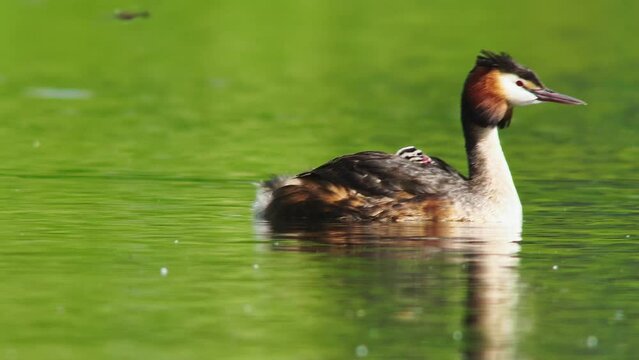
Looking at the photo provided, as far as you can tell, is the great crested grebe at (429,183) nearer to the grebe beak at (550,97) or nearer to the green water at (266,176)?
the grebe beak at (550,97)

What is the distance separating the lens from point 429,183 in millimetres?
21531

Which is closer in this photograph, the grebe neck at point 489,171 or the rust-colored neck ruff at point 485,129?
the grebe neck at point 489,171

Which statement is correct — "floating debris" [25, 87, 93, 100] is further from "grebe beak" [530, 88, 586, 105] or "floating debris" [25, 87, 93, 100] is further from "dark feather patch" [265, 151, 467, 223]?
"grebe beak" [530, 88, 586, 105]

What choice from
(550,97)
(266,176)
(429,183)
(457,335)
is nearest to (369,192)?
(429,183)

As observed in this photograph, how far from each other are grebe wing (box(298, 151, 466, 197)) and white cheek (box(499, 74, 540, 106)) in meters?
1.14

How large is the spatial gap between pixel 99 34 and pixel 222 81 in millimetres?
9963

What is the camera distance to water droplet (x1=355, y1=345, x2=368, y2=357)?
14.2m

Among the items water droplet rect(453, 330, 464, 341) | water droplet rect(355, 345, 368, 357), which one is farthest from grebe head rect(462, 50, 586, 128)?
water droplet rect(355, 345, 368, 357)

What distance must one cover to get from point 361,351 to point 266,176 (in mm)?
→ 11830

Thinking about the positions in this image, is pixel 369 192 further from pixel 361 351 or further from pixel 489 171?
pixel 361 351

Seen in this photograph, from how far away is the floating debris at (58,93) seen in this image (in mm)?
36000

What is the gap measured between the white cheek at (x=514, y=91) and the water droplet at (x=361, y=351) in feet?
27.0

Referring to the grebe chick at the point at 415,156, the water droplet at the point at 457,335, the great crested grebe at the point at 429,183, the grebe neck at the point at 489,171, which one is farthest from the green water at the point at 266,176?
the grebe chick at the point at 415,156

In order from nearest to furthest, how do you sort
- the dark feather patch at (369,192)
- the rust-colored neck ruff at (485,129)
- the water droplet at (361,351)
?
the water droplet at (361,351), the dark feather patch at (369,192), the rust-colored neck ruff at (485,129)
